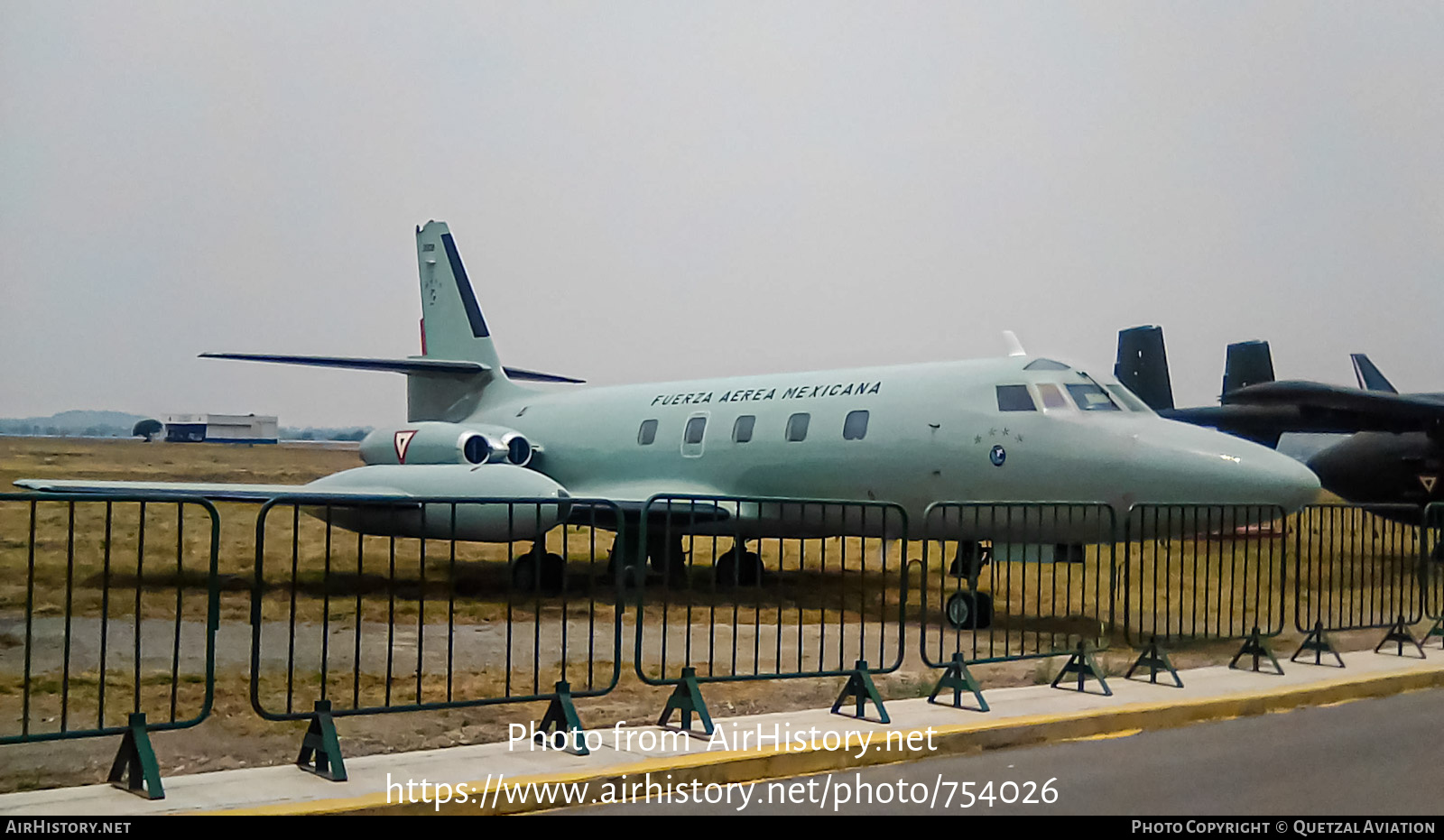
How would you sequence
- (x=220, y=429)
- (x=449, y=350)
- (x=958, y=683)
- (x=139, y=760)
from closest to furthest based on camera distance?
1. (x=139, y=760)
2. (x=958, y=683)
3. (x=449, y=350)
4. (x=220, y=429)

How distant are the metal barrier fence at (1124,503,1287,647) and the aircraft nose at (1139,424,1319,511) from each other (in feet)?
0.51

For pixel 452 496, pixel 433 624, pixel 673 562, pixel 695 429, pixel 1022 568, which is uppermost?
pixel 695 429

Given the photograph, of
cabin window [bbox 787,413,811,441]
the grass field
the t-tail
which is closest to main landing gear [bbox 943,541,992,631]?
the grass field

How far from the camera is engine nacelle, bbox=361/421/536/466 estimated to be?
1627cm

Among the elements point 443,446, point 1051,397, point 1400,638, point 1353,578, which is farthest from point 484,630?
point 1353,578

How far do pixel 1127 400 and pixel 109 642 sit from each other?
910 cm

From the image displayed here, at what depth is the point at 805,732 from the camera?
6.66 meters

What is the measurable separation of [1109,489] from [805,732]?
568 centimetres

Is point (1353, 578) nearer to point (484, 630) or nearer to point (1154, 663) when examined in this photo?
point (1154, 663)

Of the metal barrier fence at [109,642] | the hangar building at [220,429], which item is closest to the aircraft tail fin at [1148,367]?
the metal barrier fence at [109,642]

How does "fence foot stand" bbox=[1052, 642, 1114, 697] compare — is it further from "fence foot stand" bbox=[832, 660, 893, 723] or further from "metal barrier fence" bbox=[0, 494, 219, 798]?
"metal barrier fence" bbox=[0, 494, 219, 798]

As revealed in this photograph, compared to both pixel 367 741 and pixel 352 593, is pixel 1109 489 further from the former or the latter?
pixel 352 593

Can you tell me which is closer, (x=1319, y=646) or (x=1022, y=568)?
(x=1319, y=646)

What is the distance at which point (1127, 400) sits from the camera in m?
12.3
